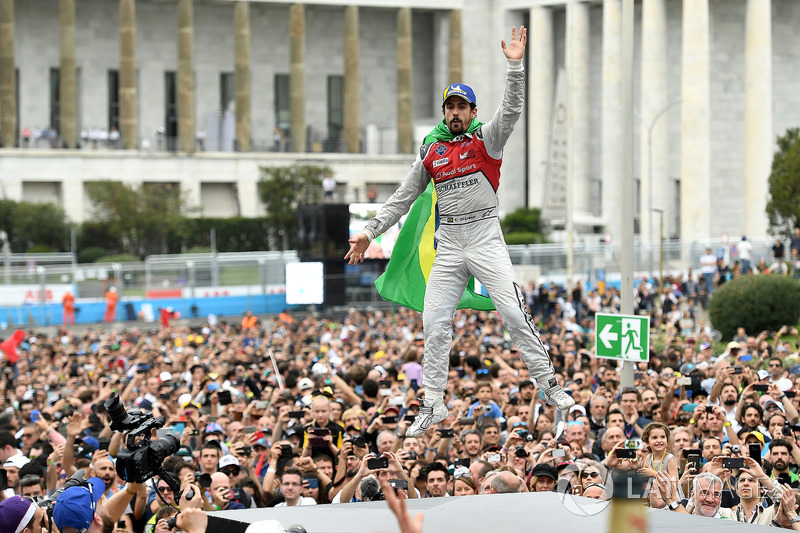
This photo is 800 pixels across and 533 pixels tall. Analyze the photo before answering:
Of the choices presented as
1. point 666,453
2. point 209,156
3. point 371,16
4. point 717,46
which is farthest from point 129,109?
point 666,453

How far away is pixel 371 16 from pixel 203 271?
35918 mm

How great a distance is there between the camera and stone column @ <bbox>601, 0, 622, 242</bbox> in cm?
6328

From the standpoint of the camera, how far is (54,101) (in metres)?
73.2

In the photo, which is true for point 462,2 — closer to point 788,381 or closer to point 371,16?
point 371,16

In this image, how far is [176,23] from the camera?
7538 cm

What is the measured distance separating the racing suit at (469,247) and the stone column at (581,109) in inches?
2209

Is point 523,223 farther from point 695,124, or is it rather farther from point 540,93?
point 695,124

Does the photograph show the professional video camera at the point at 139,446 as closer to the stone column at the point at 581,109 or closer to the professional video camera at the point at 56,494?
the professional video camera at the point at 56,494

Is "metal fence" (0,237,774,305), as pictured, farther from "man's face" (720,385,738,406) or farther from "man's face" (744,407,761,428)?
"man's face" (744,407,761,428)

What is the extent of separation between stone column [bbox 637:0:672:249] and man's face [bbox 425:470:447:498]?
52.9 metres

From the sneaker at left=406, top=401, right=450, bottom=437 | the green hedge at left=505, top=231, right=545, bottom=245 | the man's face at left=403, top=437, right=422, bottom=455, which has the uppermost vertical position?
the green hedge at left=505, top=231, right=545, bottom=245

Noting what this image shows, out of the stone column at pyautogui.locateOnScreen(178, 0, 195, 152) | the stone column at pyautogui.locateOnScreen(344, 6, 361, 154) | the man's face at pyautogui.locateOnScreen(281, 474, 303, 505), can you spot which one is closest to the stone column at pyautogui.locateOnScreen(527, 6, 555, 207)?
the stone column at pyautogui.locateOnScreen(344, 6, 361, 154)

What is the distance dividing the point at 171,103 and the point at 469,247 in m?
67.3

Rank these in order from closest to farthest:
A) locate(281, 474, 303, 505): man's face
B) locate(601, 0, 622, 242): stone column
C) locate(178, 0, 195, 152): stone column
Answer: locate(281, 474, 303, 505): man's face, locate(601, 0, 622, 242): stone column, locate(178, 0, 195, 152): stone column
